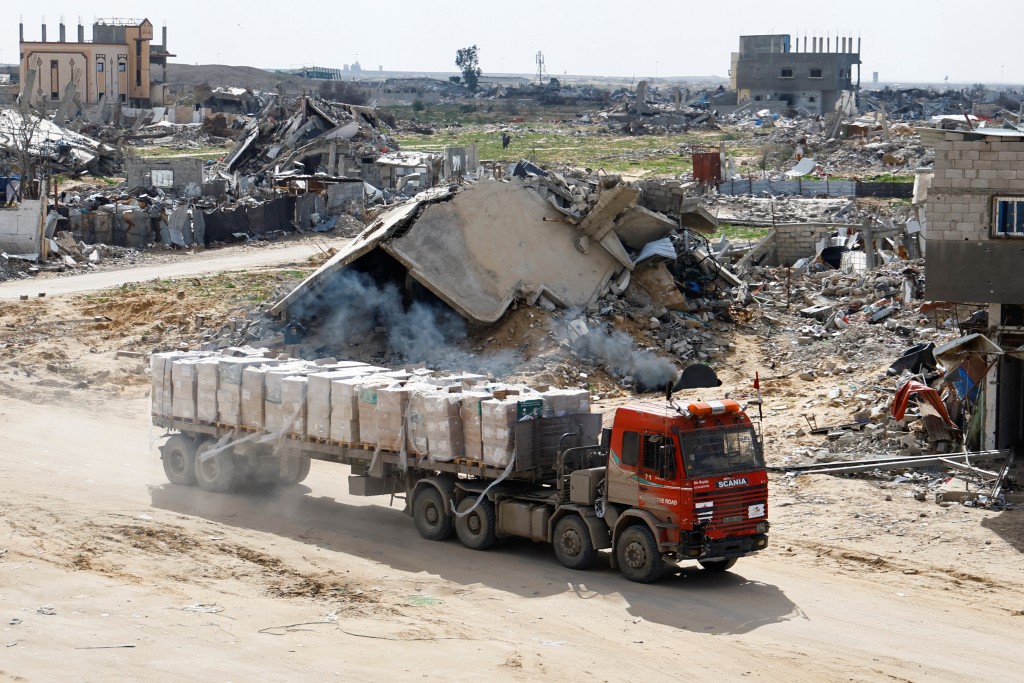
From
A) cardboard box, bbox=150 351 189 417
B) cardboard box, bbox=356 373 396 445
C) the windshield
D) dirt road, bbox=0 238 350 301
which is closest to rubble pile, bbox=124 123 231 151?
dirt road, bbox=0 238 350 301

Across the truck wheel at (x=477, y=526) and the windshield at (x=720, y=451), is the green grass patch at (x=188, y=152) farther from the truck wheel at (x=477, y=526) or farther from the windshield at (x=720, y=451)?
the windshield at (x=720, y=451)

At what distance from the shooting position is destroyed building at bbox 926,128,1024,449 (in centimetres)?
1869

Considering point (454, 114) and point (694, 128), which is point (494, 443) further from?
point (454, 114)

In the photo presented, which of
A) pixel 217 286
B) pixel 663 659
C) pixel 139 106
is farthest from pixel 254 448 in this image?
pixel 139 106

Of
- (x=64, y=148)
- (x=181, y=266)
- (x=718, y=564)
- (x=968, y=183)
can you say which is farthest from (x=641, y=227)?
(x=64, y=148)

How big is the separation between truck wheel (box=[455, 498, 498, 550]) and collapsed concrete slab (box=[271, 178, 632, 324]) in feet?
34.4

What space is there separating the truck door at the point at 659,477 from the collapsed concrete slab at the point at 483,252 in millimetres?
12272

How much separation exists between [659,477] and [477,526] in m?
2.81

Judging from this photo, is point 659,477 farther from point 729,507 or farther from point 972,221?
point 972,221

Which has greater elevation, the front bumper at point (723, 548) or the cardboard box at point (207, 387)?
the cardboard box at point (207, 387)

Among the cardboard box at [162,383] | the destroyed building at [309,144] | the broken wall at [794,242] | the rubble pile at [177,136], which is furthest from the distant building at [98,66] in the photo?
the cardboard box at [162,383]

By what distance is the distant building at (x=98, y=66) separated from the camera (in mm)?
95062

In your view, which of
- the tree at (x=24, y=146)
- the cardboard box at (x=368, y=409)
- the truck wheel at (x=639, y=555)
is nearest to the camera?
the truck wheel at (x=639, y=555)

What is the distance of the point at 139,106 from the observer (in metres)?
97.4
